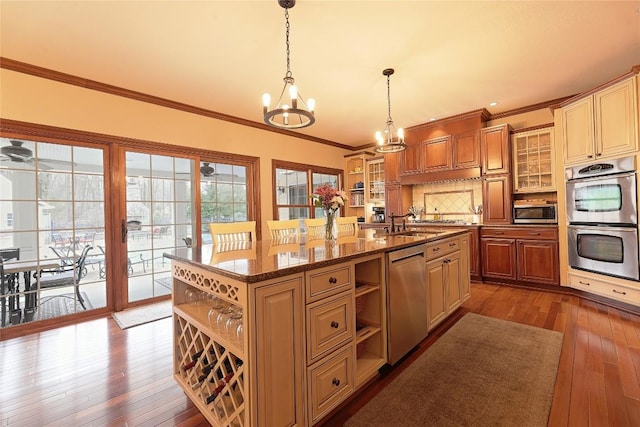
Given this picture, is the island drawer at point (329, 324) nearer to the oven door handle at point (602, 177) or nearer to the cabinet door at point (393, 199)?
the oven door handle at point (602, 177)

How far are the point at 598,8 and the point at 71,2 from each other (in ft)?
13.5

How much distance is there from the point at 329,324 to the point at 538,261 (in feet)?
12.5

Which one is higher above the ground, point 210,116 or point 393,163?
point 210,116

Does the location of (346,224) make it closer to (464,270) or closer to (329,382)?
(464,270)

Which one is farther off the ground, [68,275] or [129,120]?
[129,120]

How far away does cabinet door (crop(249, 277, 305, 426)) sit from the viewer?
1241 mm

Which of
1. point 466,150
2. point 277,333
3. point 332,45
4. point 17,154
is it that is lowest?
point 277,333

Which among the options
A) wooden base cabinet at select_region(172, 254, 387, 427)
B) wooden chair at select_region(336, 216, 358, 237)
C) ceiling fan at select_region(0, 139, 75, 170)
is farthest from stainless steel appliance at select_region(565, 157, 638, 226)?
ceiling fan at select_region(0, 139, 75, 170)

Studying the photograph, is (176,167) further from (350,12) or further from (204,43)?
(350,12)

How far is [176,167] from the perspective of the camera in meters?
4.05

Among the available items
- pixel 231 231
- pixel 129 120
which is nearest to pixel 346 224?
pixel 231 231

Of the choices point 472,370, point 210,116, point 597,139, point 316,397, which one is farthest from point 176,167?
point 597,139

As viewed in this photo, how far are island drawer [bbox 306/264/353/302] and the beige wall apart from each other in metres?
3.27

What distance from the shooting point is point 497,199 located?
4.30 m
